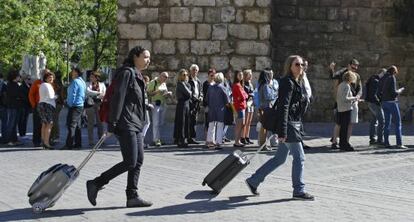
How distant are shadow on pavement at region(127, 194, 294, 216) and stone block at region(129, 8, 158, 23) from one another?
9.75 m

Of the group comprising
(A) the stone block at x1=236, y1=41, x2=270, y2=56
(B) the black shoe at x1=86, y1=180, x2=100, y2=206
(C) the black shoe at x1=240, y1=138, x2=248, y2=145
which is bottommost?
(B) the black shoe at x1=86, y1=180, x2=100, y2=206

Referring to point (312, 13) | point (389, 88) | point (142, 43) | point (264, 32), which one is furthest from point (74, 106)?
point (312, 13)

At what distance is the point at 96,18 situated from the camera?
3694 cm

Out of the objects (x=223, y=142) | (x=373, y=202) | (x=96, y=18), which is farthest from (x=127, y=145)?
(x=96, y=18)

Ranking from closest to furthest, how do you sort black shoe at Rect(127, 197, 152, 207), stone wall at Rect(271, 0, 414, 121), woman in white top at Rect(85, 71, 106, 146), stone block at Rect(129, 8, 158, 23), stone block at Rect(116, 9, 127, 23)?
black shoe at Rect(127, 197, 152, 207)
woman in white top at Rect(85, 71, 106, 146)
stone block at Rect(129, 8, 158, 23)
stone block at Rect(116, 9, 127, 23)
stone wall at Rect(271, 0, 414, 121)

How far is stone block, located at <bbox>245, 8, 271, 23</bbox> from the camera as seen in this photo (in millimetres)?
16453

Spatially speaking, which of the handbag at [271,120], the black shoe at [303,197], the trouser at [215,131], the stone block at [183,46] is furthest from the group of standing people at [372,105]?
the handbag at [271,120]

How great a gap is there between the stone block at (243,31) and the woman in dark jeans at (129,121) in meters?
9.51

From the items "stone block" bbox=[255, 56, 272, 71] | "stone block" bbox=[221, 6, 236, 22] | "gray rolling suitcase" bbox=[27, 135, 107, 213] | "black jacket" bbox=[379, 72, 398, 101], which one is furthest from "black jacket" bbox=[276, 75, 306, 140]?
"stone block" bbox=[221, 6, 236, 22]

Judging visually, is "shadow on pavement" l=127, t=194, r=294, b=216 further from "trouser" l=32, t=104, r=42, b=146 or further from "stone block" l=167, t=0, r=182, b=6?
"stone block" l=167, t=0, r=182, b=6

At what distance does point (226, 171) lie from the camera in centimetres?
780

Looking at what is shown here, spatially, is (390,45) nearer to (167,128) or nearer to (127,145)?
(167,128)

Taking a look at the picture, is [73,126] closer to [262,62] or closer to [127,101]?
[262,62]

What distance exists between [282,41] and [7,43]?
16.8 m
